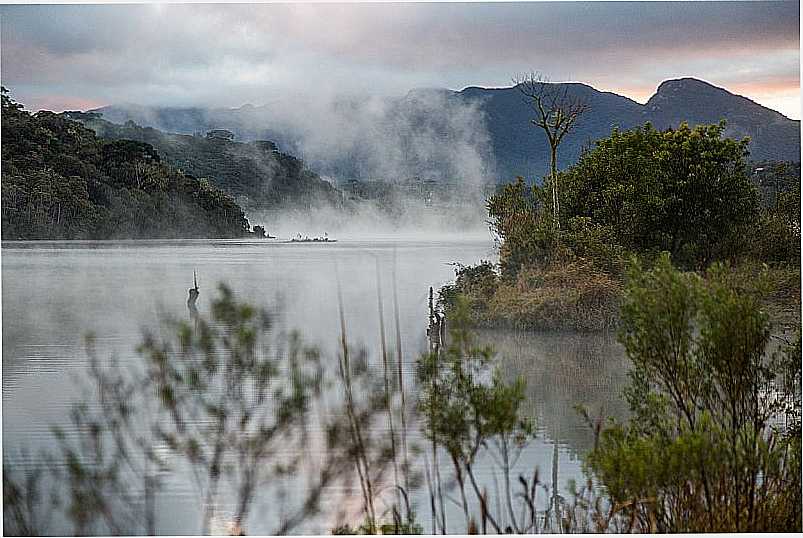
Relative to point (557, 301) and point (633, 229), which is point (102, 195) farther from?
point (633, 229)

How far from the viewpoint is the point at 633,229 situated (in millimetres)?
3832

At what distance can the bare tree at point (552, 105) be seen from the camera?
3.83m

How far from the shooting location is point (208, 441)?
11.8 ft

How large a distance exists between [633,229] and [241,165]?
5.40 feet

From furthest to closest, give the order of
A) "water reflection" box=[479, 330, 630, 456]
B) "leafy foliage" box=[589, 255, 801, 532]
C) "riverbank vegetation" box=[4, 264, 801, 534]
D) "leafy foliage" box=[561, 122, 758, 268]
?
"leafy foliage" box=[561, 122, 758, 268]
"water reflection" box=[479, 330, 630, 456]
"riverbank vegetation" box=[4, 264, 801, 534]
"leafy foliage" box=[589, 255, 801, 532]

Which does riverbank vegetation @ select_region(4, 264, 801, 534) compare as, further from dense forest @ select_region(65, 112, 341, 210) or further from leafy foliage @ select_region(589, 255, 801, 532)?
dense forest @ select_region(65, 112, 341, 210)

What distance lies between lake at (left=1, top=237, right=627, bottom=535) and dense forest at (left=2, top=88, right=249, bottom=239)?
0.25 ft

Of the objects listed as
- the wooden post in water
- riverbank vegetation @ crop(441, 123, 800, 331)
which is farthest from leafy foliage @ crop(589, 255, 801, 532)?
the wooden post in water

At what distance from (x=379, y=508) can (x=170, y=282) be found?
1.20m

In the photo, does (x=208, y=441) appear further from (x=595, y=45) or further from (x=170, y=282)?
(x=595, y=45)

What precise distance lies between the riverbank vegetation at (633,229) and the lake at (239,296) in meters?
0.10

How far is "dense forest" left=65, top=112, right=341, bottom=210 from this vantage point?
3863mm

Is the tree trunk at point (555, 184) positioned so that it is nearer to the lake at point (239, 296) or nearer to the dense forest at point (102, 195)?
the lake at point (239, 296)

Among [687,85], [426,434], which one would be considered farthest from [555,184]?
[426,434]
